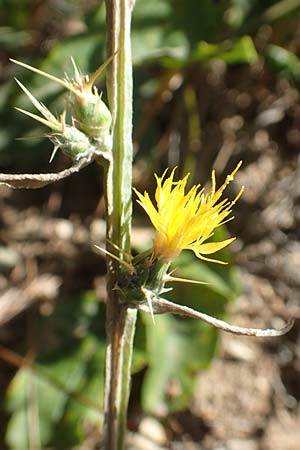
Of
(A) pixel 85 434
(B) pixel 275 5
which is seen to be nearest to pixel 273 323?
(A) pixel 85 434

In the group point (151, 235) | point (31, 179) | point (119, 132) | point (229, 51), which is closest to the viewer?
point (31, 179)

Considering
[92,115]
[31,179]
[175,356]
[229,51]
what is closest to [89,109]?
[92,115]

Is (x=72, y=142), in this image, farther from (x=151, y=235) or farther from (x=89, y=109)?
(x=151, y=235)

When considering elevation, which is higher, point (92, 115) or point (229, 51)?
point (229, 51)

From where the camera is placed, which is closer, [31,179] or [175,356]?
[31,179]

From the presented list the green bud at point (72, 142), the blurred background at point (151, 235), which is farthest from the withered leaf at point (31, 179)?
the blurred background at point (151, 235)

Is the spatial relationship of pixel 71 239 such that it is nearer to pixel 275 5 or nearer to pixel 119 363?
pixel 275 5

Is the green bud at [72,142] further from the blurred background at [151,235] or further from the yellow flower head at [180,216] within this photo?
the blurred background at [151,235]

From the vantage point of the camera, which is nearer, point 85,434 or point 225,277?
point 225,277
